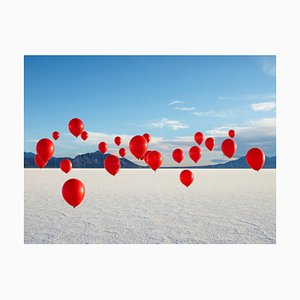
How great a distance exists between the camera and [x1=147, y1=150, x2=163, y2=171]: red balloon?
19.9 ft

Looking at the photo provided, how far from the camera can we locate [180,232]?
16.5 feet

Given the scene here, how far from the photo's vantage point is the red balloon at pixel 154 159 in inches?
239

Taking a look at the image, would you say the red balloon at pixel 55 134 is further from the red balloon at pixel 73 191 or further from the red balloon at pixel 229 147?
the red balloon at pixel 73 191

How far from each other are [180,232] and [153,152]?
1808 mm

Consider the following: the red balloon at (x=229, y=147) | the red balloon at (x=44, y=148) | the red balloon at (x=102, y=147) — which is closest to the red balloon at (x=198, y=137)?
the red balloon at (x=229, y=147)

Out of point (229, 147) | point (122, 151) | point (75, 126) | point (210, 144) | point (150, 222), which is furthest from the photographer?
point (122, 151)

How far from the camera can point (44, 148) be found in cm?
534

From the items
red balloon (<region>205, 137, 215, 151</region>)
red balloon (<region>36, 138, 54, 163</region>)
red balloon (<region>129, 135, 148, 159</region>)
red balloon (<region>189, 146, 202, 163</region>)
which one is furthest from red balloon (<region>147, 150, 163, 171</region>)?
red balloon (<region>205, 137, 215, 151</region>)

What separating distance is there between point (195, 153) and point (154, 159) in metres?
1.64

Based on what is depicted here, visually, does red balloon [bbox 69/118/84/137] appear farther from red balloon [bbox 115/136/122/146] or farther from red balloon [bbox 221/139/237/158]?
red balloon [bbox 221/139/237/158]

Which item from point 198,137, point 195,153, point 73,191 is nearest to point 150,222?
point 73,191

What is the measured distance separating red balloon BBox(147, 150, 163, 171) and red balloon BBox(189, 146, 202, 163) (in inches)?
58.6

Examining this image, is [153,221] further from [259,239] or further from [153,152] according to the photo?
[259,239]

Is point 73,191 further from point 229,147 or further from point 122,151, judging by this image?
point 122,151
